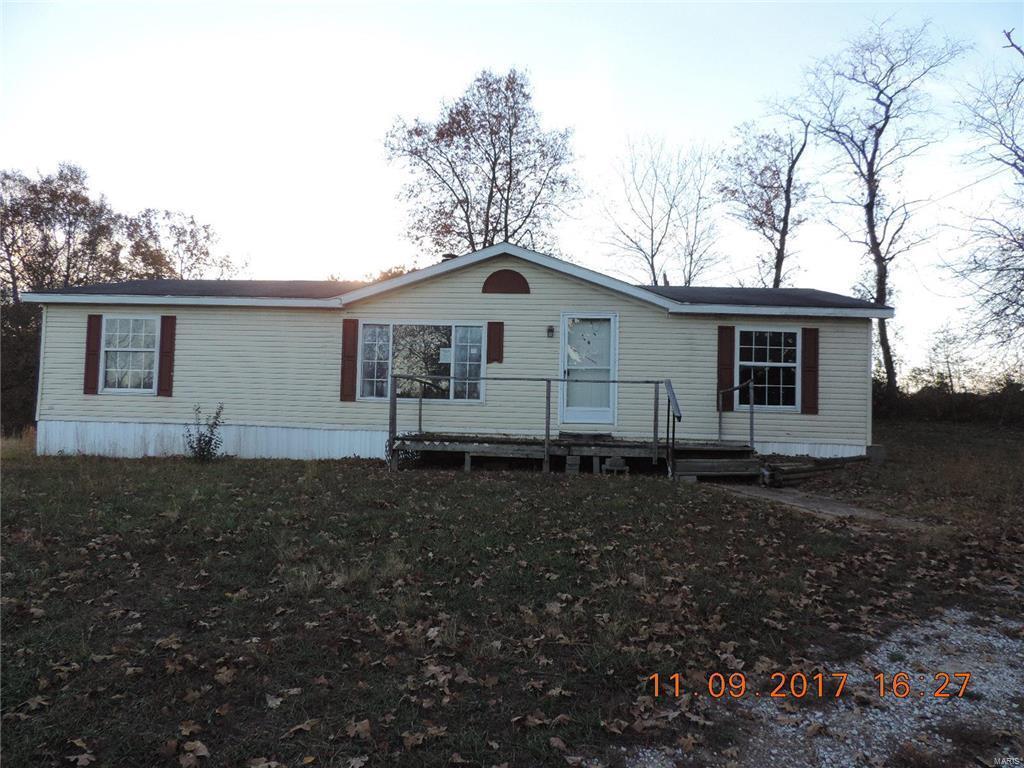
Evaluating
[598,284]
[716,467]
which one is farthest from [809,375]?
[598,284]

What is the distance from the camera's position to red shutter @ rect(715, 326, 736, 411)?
1195 centimetres

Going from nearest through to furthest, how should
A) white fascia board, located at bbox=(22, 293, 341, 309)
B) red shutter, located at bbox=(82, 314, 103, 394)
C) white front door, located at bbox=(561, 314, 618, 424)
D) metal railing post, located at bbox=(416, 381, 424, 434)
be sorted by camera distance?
1. metal railing post, located at bbox=(416, 381, 424, 434)
2. white front door, located at bbox=(561, 314, 618, 424)
3. white fascia board, located at bbox=(22, 293, 341, 309)
4. red shutter, located at bbox=(82, 314, 103, 394)

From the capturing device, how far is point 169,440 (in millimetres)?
12438

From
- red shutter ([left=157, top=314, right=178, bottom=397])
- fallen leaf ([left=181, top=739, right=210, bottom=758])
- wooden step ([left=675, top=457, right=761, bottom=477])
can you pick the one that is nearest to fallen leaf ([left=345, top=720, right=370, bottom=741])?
fallen leaf ([left=181, top=739, right=210, bottom=758])

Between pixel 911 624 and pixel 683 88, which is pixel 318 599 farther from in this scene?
pixel 683 88

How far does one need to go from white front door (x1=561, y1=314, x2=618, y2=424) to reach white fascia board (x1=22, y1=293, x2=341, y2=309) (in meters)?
4.46

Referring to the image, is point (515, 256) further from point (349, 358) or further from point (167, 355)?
point (167, 355)

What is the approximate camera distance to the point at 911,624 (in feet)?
14.8

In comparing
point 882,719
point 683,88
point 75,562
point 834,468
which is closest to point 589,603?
point 882,719

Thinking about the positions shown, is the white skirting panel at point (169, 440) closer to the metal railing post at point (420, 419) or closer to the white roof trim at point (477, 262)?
the metal railing post at point (420, 419)

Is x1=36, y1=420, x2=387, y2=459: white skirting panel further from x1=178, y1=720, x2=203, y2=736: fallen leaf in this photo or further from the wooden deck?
x1=178, y1=720, x2=203, y2=736: fallen leaf

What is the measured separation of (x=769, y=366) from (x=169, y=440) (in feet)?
37.9

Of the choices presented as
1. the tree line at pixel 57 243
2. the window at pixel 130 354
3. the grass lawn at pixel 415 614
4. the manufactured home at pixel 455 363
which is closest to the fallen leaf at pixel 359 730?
the grass lawn at pixel 415 614

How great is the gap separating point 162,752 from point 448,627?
68.1 inches
